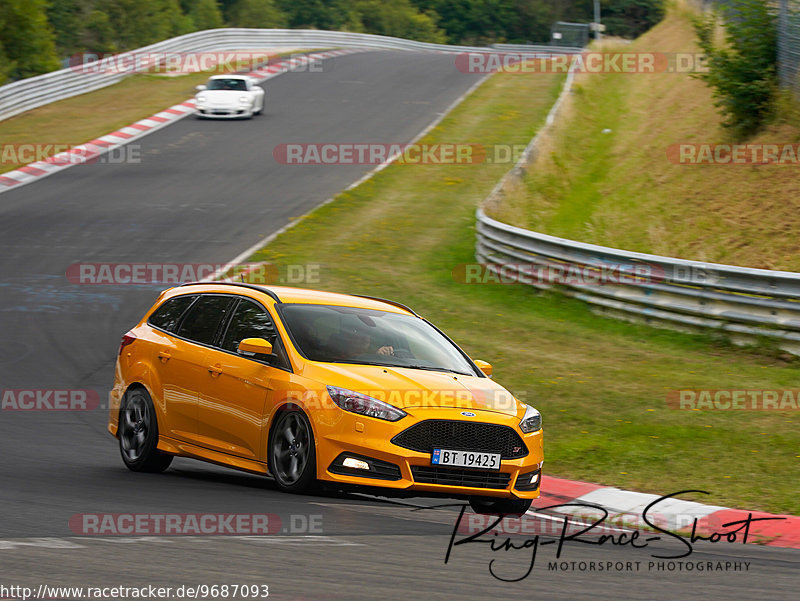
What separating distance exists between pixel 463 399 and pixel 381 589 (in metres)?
2.85

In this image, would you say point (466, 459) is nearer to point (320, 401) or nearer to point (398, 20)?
point (320, 401)

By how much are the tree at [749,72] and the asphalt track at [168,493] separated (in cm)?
943

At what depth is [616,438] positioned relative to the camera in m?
11.0

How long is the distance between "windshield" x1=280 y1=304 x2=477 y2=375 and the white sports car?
2725 cm

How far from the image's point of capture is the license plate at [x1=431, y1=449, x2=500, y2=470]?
26.3ft

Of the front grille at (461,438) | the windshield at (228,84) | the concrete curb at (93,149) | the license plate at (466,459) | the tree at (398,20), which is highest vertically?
the front grille at (461,438)

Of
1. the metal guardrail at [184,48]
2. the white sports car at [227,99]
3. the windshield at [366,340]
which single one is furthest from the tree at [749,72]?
the metal guardrail at [184,48]

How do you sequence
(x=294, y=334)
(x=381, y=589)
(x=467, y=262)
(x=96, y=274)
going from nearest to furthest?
(x=381, y=589), (x=294, y=334), (x=96, y=274), (x=467, y=262)

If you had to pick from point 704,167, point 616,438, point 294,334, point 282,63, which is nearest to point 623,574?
point 294,334

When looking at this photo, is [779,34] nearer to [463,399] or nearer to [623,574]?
[463,399]

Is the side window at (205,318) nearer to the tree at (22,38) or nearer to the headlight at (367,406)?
the headlight at (367,406)

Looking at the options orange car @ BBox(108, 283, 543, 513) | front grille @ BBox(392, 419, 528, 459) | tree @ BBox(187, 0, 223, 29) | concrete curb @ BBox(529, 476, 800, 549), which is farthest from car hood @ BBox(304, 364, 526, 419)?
tree @ BBox(187, 0, 223, 29)

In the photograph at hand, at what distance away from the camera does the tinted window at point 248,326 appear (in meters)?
9.09

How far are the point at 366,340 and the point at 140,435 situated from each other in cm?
220
